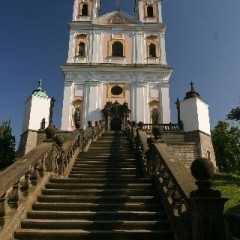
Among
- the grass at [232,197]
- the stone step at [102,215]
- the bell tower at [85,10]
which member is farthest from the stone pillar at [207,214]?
the bell tower at [85,10]

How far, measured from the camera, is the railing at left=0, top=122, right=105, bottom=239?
5.59m

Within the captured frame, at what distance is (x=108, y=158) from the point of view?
487 inches

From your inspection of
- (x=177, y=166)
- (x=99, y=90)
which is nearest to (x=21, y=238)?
(x=177, y=166)

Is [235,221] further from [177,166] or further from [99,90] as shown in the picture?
[99,90]

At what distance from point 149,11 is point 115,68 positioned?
9969 millimetres

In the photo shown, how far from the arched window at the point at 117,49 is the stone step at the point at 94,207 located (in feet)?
95.0

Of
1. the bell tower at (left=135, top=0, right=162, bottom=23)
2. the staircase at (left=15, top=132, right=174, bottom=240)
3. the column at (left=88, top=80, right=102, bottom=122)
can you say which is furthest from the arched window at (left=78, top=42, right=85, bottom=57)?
the staircase at (left=15, top=132, right=174, bottom=240)

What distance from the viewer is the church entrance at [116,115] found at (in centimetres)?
3002

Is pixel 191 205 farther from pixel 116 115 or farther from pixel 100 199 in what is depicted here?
pixel 116 115

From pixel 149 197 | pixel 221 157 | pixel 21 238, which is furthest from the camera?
pixel 221 157

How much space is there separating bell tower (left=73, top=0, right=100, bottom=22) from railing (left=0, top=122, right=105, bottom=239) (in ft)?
93.2

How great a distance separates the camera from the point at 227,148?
137ft

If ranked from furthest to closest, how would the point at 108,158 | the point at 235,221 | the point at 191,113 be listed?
1. the point at 191,113
2. the point at 108,158
3. the point at 235,221

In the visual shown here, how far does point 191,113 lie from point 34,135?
1418 centimetres
